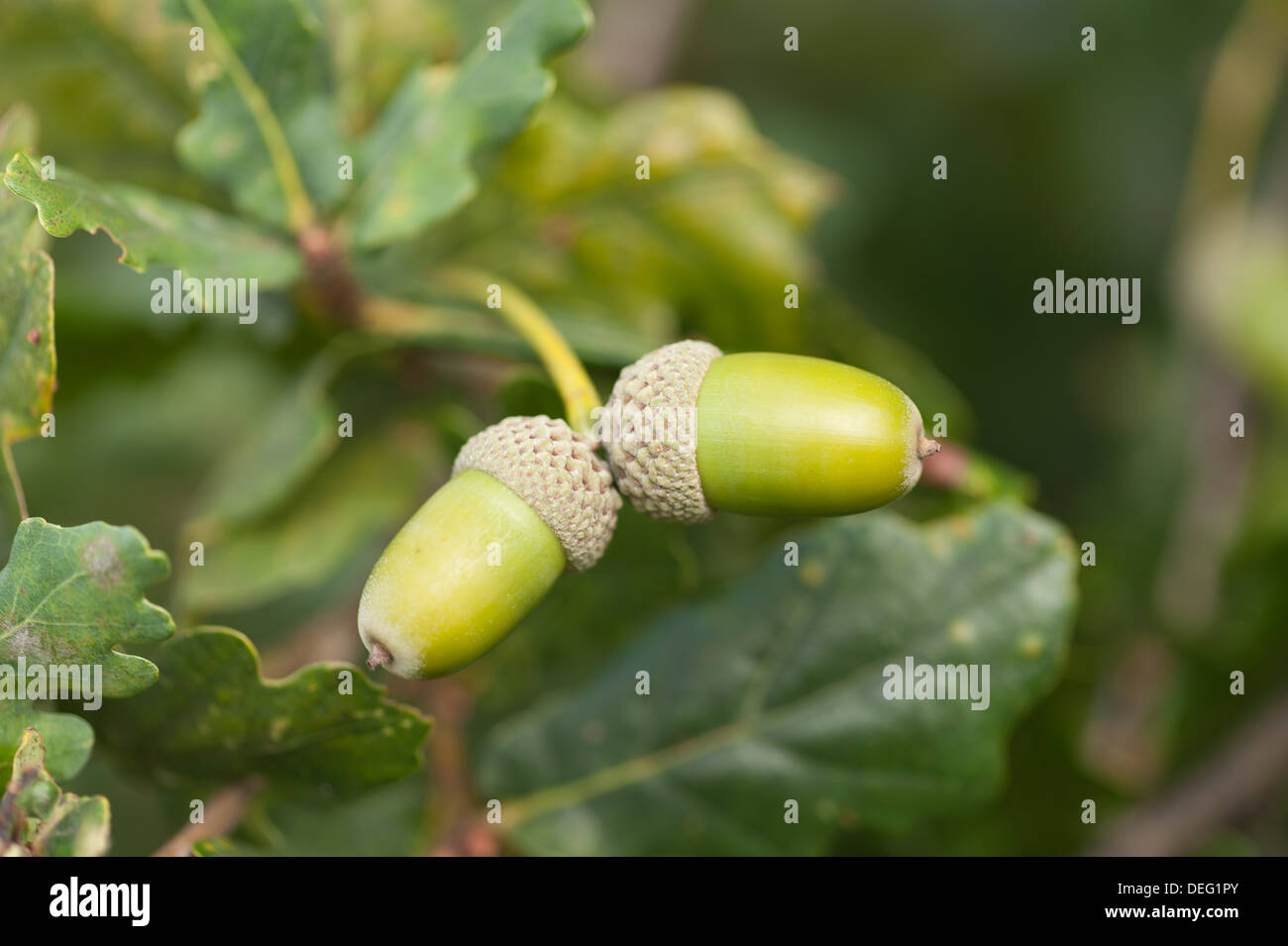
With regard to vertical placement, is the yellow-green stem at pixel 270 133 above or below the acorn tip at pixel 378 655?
above

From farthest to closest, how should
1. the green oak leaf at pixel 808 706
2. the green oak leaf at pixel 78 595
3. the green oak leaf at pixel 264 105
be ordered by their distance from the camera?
the green oak leaf at pixel 808 706, the green oak leaf at pixel 264 105, the green oak leaf at pixel 78 595

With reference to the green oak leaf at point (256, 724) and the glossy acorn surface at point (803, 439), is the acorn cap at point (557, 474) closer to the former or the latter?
the glossy acorn surface at point (803, 439)

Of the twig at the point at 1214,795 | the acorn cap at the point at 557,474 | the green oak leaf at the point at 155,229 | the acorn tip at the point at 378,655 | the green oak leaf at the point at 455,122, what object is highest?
the green oak leaf at the point at 455,122

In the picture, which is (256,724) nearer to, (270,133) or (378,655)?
(378,655)

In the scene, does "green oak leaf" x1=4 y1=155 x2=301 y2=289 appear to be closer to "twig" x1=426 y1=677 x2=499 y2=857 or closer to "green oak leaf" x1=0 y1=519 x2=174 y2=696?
"green oak leaf" x1=0 y1=519 x2=174 y2=696

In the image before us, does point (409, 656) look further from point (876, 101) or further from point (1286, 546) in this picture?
point (876, 101)

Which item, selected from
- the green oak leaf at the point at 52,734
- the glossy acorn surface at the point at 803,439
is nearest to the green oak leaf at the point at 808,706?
the glossy acorn surface at the point at 803,439
